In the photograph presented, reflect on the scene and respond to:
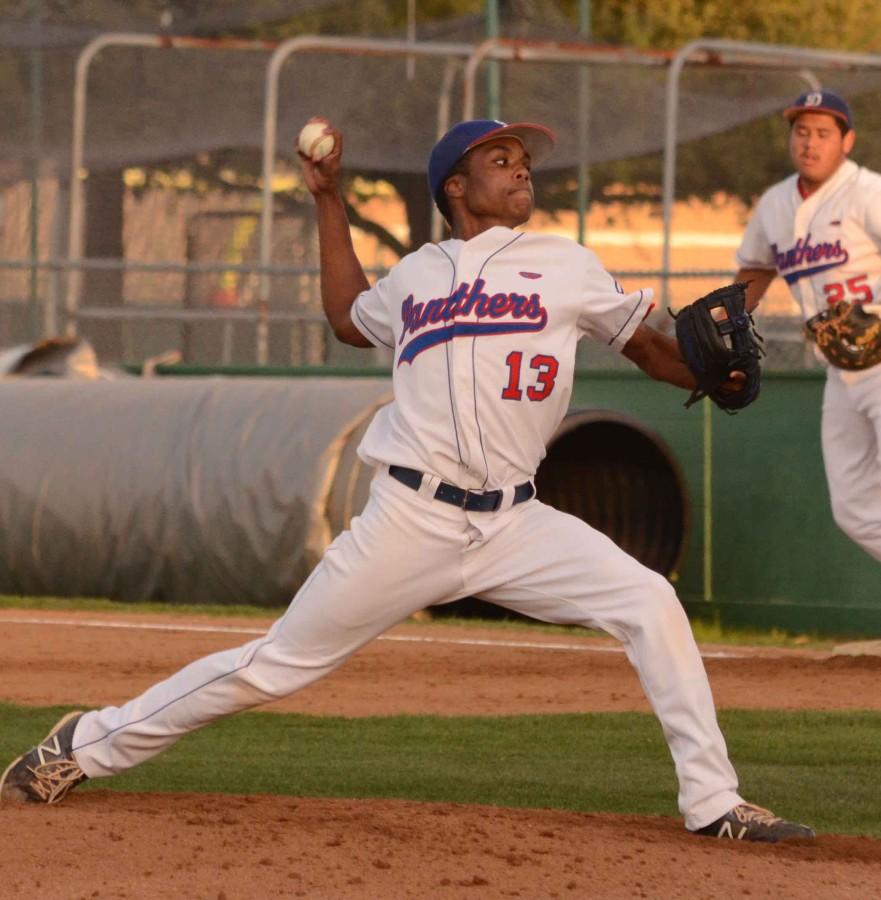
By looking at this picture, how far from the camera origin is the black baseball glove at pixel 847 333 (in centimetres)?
848

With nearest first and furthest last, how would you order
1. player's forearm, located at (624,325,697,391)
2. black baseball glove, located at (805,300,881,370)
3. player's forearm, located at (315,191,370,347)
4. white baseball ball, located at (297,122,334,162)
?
player's forearm, located at (624,325,697,391) → white baseball ball, located at (297,122,334,162) → player's forearm, located at (315,191,370,347) → black baseball glove, located at (805,300,881,370)

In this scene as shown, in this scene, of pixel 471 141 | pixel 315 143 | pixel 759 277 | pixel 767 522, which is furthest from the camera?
pixel 767 522

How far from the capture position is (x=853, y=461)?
902cm

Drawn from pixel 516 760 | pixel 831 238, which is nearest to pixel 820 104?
pixel 831 238

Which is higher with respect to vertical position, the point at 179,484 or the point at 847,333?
the point at 847,333

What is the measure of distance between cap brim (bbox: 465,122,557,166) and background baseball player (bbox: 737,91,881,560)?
11.7 feet

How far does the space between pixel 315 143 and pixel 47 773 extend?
1.83 m

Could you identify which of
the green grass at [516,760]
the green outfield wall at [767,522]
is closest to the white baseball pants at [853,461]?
the green grass at [516,760]

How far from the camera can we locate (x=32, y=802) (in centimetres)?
564

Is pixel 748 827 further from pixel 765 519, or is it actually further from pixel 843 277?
pixel 765 519

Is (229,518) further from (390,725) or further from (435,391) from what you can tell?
(435,391)

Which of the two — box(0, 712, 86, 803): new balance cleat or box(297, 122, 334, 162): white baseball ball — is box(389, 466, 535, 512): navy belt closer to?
box(297, 122, 334, 162): white baseball ball

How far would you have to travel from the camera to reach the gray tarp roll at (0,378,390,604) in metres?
11.9

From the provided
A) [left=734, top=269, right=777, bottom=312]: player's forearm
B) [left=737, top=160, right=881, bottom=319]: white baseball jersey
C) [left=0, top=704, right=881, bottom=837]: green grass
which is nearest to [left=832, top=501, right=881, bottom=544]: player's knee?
[left=737, top=160, right=881, bottom=319]: white baseball jersey
